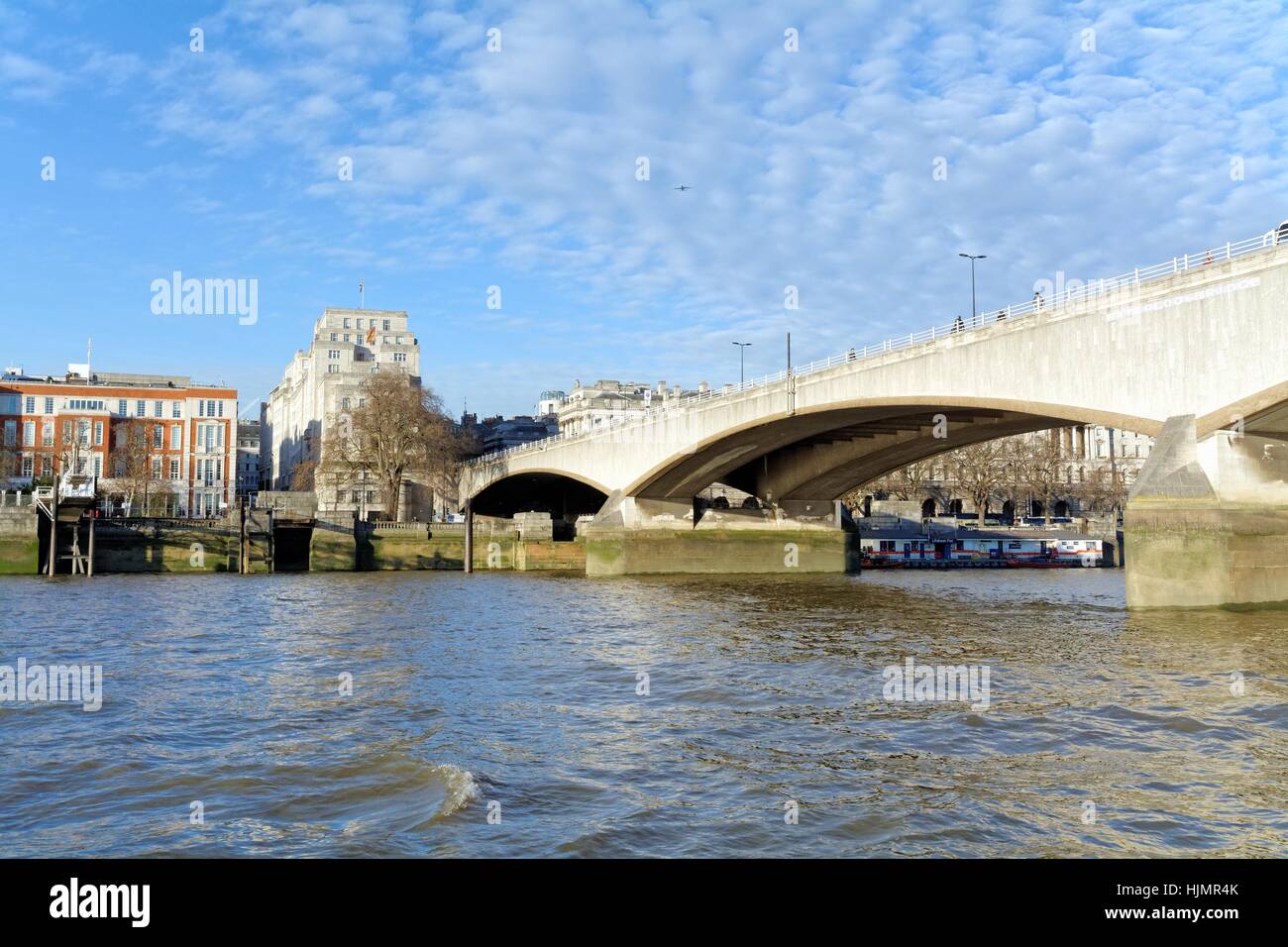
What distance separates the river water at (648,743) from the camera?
805 cm

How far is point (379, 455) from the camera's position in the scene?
215 feet

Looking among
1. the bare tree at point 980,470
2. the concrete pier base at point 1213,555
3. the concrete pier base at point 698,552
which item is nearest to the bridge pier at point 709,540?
the concrete pier base at point 698,552

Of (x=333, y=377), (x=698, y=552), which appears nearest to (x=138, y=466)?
(x=333, y=377)

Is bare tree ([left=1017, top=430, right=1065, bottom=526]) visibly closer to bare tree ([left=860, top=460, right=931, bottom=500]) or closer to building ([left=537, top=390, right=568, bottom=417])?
bare tree ([left=860, top=460, right=931, bottom=500])

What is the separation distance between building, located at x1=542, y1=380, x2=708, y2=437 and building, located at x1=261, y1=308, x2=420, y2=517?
793 inches

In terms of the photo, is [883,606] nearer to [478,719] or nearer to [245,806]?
[478,719]

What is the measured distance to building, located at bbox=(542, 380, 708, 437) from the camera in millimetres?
118688

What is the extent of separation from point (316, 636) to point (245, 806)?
47.1 ft

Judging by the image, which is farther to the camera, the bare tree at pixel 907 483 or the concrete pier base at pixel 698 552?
the bare tree at pixel 907 483

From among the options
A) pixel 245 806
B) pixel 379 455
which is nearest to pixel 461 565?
pixel 379 455

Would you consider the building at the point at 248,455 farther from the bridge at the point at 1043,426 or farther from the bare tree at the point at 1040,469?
the bridge at the point at 1043,426

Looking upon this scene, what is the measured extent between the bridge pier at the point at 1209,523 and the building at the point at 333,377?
191 ft

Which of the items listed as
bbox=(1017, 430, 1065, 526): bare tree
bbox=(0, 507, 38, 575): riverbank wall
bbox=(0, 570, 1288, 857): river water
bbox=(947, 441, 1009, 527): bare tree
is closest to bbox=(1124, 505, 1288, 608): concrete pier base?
bbox=(0, 570, 1288, 857): river water
